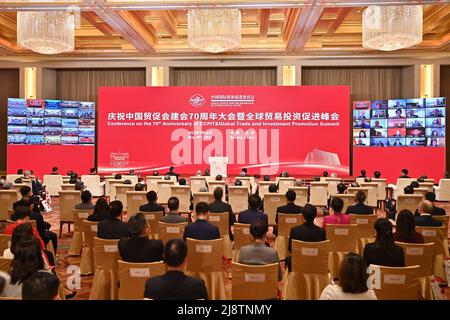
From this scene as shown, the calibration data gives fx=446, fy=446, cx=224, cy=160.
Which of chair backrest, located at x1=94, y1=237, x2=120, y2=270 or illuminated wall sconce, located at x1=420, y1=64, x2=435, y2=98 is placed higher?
illuminated wall sconce, located at x1=420, y1=64, x2=435, y2=98

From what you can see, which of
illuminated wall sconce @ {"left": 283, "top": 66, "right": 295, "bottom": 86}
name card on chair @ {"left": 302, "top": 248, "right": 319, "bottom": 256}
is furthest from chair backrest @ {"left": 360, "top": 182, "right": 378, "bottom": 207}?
illuminated wall sconce @ {"left": 283, "top": 66, "right": 295, "bottom": 86}

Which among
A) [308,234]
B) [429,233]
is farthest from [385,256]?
[429,233]

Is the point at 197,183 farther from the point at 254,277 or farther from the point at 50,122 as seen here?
the point at 50,122

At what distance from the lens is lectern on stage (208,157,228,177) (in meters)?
14.2

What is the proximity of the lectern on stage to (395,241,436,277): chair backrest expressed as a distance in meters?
10.2

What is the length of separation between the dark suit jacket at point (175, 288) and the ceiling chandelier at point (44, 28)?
700 centimetres

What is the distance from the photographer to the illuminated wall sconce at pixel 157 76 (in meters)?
16.3

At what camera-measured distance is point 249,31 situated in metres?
14.7

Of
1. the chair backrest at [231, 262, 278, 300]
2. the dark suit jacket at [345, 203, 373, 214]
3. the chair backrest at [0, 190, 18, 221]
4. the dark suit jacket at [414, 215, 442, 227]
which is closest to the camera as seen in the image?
the chair backrest at [231, 262, 278, 300]

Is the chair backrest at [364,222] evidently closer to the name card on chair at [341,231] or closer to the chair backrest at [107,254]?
the name card on chair at [341,231]

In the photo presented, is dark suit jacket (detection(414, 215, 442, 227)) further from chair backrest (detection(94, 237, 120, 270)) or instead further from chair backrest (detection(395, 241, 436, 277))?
chair backrest (detection(94, 237, 120, 270))

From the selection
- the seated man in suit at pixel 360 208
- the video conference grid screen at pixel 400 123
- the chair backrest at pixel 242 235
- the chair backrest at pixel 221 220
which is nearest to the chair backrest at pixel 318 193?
the seated man in suit at pixel 360 208

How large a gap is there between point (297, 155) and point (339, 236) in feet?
34.0
